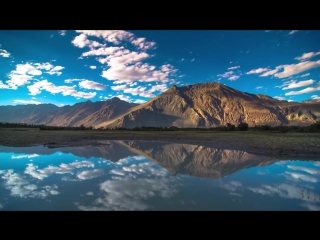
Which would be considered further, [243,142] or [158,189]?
[243,142]

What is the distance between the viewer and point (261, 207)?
7258 millimetres

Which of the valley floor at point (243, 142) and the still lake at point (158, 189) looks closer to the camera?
the still lake at point (158, 189)

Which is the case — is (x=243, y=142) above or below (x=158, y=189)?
above

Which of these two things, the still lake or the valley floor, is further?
the valley floor
